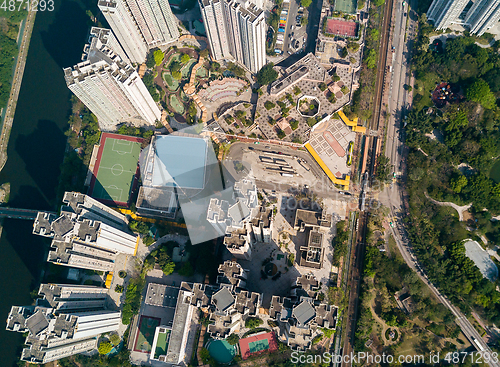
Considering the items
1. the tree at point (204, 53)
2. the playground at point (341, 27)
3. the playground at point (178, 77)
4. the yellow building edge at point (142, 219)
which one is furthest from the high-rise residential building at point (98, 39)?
the playground at point (341, 27)

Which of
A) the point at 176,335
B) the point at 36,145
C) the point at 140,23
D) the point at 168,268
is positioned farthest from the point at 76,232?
the point at 140,23

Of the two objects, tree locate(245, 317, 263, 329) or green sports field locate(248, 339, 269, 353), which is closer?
tree locate(245, 317, 263, 329)

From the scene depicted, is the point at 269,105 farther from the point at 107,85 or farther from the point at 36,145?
the point at 36,145

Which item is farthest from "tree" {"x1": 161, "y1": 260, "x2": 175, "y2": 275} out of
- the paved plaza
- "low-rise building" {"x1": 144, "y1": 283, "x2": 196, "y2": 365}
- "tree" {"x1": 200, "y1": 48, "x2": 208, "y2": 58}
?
"tree" {"x1": 200, "y1": 48, "x2": 208, "y2": 58}

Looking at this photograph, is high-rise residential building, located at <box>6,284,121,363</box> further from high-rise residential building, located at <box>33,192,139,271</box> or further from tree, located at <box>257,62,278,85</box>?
tree, located at <box>257,62,278,85</box>

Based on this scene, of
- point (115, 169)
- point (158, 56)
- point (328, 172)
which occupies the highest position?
point (158, 56)

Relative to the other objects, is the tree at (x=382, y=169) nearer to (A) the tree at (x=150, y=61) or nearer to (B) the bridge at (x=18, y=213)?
(A) the tree at (x=150, y=61)

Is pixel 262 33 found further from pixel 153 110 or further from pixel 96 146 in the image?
pixel 96 146
